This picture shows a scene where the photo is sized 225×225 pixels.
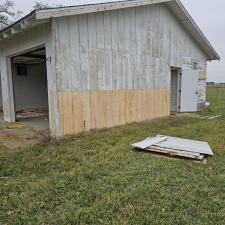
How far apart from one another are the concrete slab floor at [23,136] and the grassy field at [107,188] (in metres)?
0.68

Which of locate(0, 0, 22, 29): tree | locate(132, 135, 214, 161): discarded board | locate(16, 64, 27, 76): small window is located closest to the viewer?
locate(132, 135, 214, 161): discarded board

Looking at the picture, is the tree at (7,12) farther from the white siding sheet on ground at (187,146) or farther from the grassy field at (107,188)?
the white siding sheet on ground at (187,146)

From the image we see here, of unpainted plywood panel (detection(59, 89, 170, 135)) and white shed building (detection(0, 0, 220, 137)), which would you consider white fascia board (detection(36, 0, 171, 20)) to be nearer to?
white shed building (detection(0, 0, 220, 137))

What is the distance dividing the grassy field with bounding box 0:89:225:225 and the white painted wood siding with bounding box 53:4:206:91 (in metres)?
2.24

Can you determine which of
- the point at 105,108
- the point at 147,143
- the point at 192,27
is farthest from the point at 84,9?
the point at 192,27

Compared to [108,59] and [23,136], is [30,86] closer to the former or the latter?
[23,136]

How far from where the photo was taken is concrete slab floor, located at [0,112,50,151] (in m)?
5.59

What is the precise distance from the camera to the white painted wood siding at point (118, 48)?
6020 mm

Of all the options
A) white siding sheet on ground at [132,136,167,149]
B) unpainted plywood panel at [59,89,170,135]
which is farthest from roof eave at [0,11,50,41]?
white siding sheet on ground at [132,136,167,149]

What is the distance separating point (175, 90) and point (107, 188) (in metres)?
8.81

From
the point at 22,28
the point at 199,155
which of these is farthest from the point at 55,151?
the point at 22,28

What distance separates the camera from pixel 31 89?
12477 millimetres

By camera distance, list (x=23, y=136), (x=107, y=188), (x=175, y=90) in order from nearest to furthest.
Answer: (x=107, y=188), (x=23, y=136), (x=175, y=90)

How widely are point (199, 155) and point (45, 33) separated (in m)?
4.54
